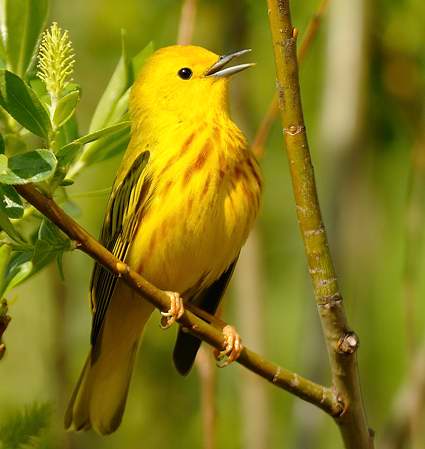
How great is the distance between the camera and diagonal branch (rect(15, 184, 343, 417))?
5.84 feet

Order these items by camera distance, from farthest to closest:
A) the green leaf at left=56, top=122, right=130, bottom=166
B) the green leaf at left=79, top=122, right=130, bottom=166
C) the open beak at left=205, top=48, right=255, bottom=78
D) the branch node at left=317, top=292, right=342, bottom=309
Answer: the open beak at left=205, top=48, right=255, bottom=78 < the green leaf at left=79, top=122, right=130, bottom=166 < the branch node at left=317, top=292, right=342, bottom=309 < the green leaf at left=56, top=122, right=130, bottom=166

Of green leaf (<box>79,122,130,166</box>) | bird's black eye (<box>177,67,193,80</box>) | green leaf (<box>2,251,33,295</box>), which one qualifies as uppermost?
bird's black eye (<box>177,67,193,80</box>)

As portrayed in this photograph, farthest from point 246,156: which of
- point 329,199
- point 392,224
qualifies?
point 392,224

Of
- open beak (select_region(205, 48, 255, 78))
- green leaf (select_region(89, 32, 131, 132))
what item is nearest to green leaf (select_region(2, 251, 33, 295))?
green leaf (select_region(89, 32, 131, 132))

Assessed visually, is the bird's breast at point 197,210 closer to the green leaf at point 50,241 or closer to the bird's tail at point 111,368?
the bird's tail at point 111,368

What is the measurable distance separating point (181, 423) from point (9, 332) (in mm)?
903

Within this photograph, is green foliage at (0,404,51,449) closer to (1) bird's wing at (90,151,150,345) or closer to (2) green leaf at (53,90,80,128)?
(2) green leaf at (53,90,80,128)

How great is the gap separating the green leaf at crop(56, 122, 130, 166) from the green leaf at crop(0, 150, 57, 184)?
0.06 m

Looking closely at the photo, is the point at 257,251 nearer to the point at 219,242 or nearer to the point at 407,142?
the point at 219,242

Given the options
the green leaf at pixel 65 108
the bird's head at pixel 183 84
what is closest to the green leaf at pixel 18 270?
the green leaf at pixel 65 108

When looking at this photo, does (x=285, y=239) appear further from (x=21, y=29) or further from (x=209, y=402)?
(x=21, y=29)

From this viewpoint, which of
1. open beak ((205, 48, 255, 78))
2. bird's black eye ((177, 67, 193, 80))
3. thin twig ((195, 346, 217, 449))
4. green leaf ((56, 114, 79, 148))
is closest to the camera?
green leaf ((56, 114, 79, 148))

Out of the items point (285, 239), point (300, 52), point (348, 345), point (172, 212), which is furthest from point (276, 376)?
point (285, 239)

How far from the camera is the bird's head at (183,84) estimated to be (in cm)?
318
